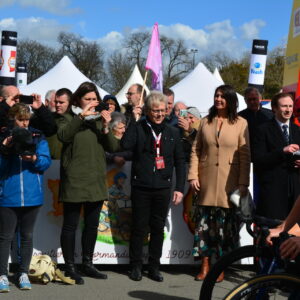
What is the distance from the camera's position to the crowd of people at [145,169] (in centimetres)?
523

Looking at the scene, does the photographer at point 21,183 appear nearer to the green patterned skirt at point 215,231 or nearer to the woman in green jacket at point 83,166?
the woman in green jacket at point 83,166

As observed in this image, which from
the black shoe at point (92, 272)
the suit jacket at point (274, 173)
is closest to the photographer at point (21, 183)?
the black shoe at point (92, 272)

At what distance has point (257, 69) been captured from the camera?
1769cm

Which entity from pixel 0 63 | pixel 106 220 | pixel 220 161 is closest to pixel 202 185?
pixel 220 161

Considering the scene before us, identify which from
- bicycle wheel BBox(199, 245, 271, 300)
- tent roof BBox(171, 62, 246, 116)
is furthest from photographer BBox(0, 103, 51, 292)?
tent roof BBox(171, 62, 246, 116)

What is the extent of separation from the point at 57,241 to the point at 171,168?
4.71 ft

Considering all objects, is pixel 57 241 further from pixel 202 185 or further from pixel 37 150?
pixel 202 185

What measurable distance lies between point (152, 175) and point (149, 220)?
0.51 metres

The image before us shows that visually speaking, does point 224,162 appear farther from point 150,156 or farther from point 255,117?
point 255,117

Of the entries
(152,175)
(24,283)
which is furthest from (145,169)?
(24,283)

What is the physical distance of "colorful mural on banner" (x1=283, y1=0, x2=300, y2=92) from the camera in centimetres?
816

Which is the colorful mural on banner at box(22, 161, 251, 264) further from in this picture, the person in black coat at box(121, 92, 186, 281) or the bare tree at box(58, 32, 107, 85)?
the bare tree at box(58, 32, 107, 85)

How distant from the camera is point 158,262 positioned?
19.1ft

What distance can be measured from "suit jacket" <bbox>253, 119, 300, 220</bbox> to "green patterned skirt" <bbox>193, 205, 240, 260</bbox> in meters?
0.42
